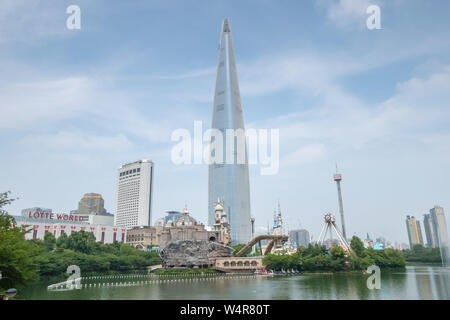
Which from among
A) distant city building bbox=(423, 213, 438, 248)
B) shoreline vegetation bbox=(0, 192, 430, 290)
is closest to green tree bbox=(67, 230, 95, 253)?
shoreline vegetation bbox=(0, 192, 430, 290)

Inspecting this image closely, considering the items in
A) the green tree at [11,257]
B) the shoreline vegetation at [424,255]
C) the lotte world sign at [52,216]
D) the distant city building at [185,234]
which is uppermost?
the lotte world sign at [52,216]

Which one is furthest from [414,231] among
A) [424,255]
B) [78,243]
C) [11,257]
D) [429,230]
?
[11,257]

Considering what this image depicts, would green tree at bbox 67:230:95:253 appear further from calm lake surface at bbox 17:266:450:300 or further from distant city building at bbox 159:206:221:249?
calm lake surface at bbox 17:266:450:300

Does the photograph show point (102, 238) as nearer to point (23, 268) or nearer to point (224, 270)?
point (224, 270)

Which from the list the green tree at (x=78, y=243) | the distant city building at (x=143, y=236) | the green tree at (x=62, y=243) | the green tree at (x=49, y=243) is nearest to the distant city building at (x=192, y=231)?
the green tree at (x=78, y=243)

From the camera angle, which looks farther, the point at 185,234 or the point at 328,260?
the point at 185,234

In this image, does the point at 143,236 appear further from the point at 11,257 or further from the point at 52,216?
the point at 11,257

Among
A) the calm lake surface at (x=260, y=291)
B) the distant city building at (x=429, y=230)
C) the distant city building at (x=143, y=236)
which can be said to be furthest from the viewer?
the distant city building at (x=429, y=230)

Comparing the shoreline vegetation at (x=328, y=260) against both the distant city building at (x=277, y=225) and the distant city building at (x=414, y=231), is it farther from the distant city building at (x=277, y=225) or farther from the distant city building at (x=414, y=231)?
the distant city building at (x=414, y=231)

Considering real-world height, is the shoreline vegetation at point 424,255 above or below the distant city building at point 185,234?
below

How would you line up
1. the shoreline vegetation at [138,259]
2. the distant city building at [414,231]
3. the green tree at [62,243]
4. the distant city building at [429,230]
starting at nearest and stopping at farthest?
the shoreline vegetation at [138,259]
the green tree at [62,243]
the distant city building at [429,230]
the distant city building at [414,231]
